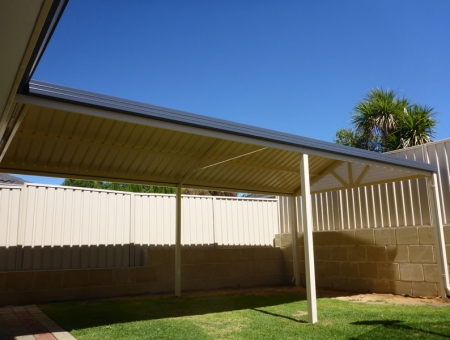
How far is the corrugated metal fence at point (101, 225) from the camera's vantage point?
9.97 m

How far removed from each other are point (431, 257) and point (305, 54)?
1432 centimetres

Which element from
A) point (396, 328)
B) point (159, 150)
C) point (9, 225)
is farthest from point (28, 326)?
point (396, 328)

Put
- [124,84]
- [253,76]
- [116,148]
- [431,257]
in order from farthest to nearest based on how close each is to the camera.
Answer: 1. [253,76]
2. [124,84]
3. [431,257]
4. [116,148]

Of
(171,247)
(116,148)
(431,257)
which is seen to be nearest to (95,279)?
(171,247)

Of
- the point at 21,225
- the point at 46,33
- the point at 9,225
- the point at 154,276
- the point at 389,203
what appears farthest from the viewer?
the point at 154,276

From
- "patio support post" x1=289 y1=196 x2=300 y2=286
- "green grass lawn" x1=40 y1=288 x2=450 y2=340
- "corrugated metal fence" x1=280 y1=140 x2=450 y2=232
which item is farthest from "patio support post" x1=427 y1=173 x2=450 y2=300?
"patio support post" x1=289 y1=196 x2=300 y2=286

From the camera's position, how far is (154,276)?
11773mm

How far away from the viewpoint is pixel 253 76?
25.1 metres

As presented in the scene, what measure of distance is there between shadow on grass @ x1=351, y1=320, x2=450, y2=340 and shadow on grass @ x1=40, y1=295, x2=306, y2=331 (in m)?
1.41

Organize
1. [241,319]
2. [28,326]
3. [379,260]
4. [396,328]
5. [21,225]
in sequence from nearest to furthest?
[396,328], [28,326], [241,319], [21,225], [379,260]

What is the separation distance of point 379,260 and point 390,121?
10391 mm

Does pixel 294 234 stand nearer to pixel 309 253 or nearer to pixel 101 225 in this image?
pixel 101 225

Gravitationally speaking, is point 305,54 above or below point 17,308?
above

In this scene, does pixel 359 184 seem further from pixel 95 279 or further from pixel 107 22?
pixel 107 22
